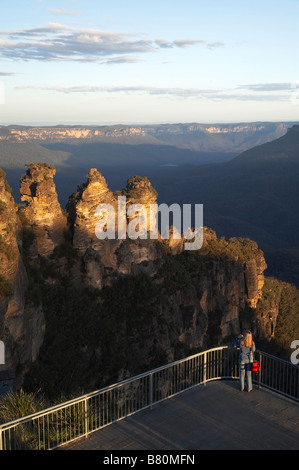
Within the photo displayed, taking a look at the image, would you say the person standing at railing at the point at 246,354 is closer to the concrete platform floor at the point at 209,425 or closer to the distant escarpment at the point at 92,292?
the concrete platform floor at the point at 209,425

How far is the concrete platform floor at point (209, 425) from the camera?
14336 millimetres

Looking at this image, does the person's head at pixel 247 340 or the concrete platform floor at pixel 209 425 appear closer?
the concrete platform floor at pixel 209 425

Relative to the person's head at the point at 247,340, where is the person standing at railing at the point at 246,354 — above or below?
below

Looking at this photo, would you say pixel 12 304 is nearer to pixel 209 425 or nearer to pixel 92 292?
pixel 92 292

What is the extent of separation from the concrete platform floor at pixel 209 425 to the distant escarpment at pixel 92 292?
1671 centimetres

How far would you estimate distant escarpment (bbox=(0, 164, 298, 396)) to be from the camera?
34906mm

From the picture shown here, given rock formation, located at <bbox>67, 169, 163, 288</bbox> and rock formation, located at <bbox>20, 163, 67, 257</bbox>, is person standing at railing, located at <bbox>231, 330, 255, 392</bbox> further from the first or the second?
rock formation, located at <bbox>67, 169, 163, 288</bbox>

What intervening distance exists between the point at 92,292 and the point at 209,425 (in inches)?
1245

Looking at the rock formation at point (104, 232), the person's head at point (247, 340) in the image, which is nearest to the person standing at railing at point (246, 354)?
the person's head at point (247, 340)

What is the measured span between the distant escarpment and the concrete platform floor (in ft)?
54.8

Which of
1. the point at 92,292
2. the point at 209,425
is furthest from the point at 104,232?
the point at 209,425

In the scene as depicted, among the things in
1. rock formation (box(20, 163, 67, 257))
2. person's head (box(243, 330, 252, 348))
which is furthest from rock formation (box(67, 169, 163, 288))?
person's head (box(243, 330, 252, 348))

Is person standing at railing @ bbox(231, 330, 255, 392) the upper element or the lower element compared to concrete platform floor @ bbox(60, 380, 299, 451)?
upper
